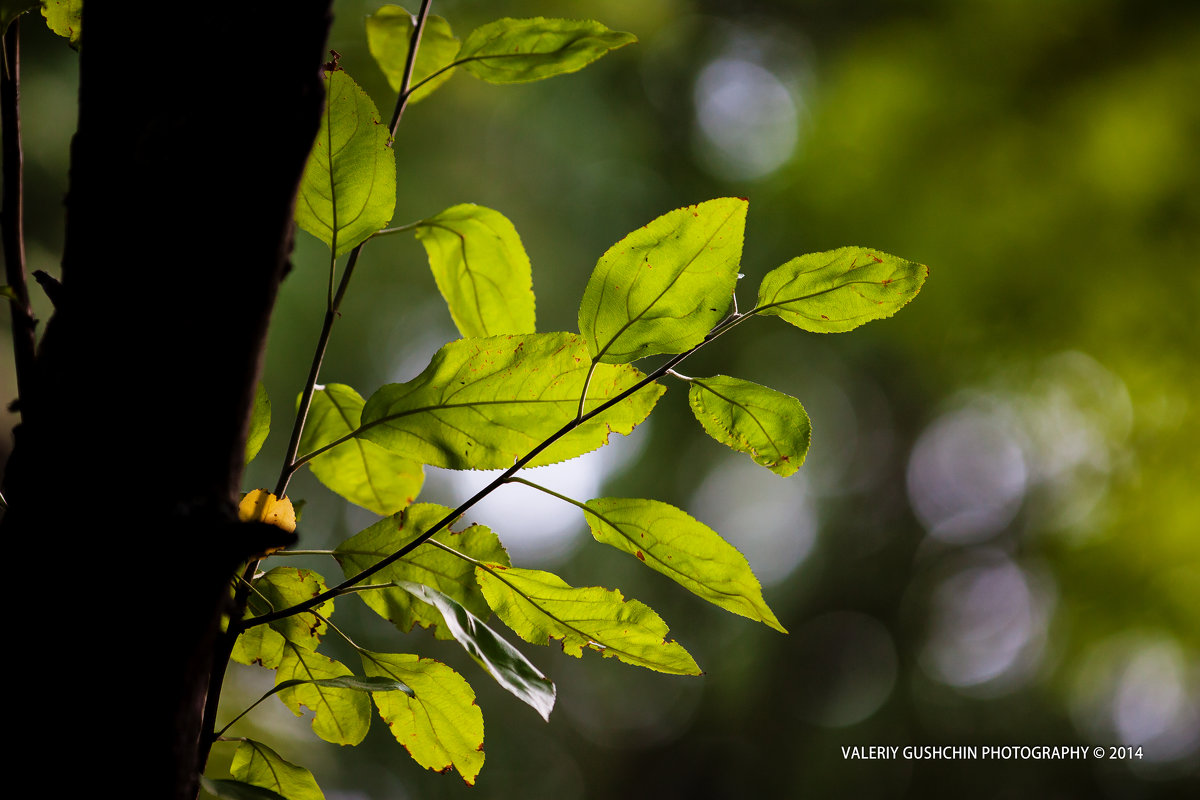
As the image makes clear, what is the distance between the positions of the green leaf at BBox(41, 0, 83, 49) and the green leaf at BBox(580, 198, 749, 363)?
0.30 m

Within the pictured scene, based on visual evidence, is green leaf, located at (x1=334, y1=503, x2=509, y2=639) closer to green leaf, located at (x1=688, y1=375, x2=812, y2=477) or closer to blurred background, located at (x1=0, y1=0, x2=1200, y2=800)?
green leaf, located at (x1=688, y1=375, x2=812, y2=477)

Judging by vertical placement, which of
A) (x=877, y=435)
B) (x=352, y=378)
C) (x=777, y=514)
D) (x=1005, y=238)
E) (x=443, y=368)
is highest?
(x=443, y=368)

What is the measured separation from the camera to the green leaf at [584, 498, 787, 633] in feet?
1.11

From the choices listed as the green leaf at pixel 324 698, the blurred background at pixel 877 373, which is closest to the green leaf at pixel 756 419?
the green leaf at pixel 324 698

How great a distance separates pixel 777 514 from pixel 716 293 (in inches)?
139

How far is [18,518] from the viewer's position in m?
0.22

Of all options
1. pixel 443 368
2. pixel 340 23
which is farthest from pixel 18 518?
pixel 340 23

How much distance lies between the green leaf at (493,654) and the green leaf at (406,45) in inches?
11.8

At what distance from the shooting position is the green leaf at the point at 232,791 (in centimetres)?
26

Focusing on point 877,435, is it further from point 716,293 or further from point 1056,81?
point 716,293

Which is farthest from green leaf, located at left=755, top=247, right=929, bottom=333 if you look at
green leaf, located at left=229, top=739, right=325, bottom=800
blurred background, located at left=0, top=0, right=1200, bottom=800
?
blurred background, located at left=0, top=0, right=1200, bottom=800

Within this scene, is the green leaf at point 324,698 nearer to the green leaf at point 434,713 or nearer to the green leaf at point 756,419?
the green leaf at point 434,713

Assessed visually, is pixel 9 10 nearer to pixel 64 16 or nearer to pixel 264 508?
pixel 64 16

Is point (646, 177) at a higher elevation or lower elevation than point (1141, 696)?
higher
